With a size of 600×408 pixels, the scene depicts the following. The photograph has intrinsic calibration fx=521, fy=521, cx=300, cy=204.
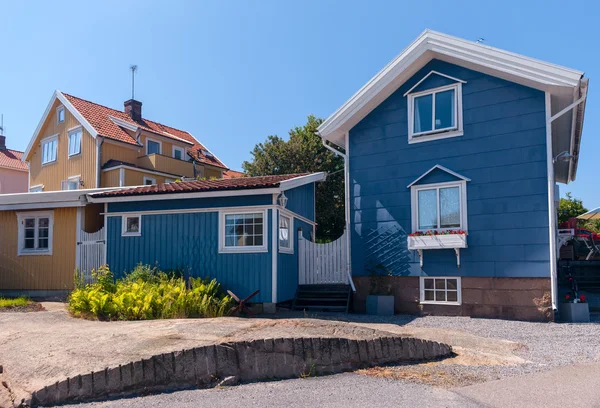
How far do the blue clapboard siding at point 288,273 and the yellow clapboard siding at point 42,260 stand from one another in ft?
21.7

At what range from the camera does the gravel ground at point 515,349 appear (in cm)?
Answer: 692

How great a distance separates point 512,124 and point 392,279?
4801 mm

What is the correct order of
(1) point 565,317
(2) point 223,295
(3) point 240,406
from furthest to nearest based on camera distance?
(2) point 223,295 < (1) point 565,317 < (3) point 240,406

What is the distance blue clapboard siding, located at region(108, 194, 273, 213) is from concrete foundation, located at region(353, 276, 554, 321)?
3.84 m

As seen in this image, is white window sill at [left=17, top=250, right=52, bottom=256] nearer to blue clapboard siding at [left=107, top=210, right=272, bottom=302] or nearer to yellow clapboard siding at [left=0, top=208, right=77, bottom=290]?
yellow clapboard siding at [left=0, top=208, right=77, bottom=290]

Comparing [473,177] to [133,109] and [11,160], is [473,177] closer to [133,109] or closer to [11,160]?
[133,109]

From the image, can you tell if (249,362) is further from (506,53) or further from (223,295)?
(506,53)

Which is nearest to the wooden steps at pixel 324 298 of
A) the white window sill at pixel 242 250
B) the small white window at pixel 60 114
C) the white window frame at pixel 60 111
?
the white window sill at pixel 242 250

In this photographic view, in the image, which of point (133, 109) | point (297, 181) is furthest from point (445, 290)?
point (133, 109)

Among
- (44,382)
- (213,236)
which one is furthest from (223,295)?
(44,382)

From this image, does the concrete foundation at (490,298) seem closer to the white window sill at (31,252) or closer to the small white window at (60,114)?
the white window sill at (31,252)

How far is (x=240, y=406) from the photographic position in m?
5.62

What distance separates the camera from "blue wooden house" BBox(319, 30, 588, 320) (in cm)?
1173

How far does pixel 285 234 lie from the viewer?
13.9 m
